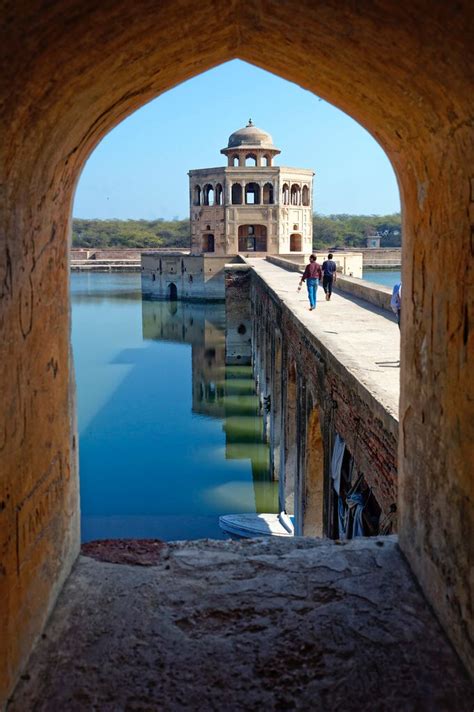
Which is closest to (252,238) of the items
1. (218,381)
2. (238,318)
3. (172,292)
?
(172,292)

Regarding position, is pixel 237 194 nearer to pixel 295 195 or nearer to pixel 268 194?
pixel 268 194

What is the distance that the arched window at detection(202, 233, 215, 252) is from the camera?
4179 centimetres

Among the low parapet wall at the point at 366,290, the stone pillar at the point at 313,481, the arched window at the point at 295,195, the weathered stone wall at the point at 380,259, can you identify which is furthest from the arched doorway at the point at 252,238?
the stone pillar at the point at 313,481

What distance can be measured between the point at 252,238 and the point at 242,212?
1.80 meters

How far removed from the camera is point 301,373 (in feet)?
31.2

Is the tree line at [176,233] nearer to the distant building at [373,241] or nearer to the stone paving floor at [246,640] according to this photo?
the distant building at [373,241]

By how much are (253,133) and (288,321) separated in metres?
30.9

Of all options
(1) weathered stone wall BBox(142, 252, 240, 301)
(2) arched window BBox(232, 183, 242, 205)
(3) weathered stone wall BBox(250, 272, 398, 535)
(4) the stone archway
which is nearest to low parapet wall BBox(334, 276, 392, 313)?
(3) weathered stone wall BBox(250, 272, 398, 535)

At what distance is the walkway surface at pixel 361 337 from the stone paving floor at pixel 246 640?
143cm

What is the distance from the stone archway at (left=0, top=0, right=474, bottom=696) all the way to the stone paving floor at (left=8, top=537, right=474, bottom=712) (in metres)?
0.13

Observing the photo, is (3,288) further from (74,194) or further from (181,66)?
(181,66)

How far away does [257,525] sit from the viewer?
34.6 ft

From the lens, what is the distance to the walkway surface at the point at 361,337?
558 centimetres

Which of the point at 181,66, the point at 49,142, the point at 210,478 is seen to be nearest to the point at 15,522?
the point at 49,142
